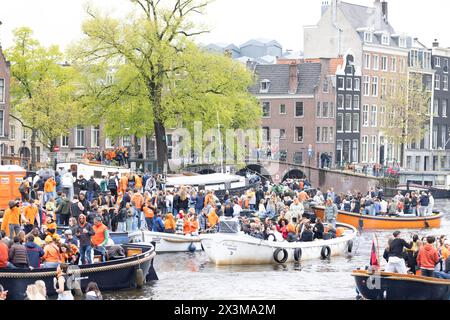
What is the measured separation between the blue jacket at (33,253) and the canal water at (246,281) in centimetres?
258

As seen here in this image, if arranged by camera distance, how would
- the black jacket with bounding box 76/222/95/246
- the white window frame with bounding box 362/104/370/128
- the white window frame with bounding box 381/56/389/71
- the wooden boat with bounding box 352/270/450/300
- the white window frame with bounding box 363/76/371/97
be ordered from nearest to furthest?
1. the wooden boat with bounding box 352/270/450/300
2. the black jacket with bounding box 76/222/95/246
3. the white window frame with bounding box 362/104/370/128
4. the white window frame with bounding box 363/76/371/97
5. the white window frame with bounding box 381/56/389/71

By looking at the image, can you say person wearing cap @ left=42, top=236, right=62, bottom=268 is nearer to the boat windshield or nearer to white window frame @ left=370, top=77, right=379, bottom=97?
the boat windshield

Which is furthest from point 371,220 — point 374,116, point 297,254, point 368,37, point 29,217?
point 368,37

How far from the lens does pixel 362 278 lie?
88.2ft

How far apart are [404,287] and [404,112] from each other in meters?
64.7

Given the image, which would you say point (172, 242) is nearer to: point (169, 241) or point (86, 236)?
point (169, 241)

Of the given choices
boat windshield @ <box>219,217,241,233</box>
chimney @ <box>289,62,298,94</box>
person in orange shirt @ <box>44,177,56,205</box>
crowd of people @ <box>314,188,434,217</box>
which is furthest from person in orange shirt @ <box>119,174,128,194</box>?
chimney @ <box>289,62,298,94</box>

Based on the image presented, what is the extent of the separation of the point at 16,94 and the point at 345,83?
26.4m

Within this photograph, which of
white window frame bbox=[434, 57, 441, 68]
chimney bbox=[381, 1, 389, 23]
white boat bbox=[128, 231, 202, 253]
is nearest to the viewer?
white boat bbox=[128, 231, 202, 253]

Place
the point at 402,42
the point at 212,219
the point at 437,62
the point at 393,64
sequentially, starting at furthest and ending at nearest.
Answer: the point at 437,62
the point at 402,42
the point at 393,64
the point at 212,219

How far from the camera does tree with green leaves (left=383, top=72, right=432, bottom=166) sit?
89.4 m

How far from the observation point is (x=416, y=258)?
91.6ft

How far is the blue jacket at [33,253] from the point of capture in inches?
1079

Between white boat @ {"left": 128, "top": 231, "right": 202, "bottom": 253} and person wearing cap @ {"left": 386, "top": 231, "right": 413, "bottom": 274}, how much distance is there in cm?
1214
